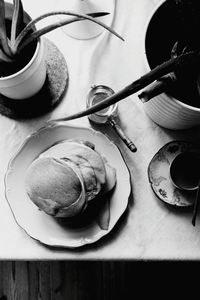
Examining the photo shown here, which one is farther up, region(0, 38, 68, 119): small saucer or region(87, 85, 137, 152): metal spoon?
region(0, 38, 68, 119): small saucer

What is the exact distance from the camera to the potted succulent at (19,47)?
1.88 feet

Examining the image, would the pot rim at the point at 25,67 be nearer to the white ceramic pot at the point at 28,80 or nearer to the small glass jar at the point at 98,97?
the white ceramic pot at the point at 28,80

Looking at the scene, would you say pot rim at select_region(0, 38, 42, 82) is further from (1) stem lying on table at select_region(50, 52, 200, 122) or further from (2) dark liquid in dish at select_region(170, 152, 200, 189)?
(2) dark liquid in dish at select_region(170, 152, 200, 189)

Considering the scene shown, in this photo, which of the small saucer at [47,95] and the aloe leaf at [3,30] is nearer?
the aloe leaf at [3,30]

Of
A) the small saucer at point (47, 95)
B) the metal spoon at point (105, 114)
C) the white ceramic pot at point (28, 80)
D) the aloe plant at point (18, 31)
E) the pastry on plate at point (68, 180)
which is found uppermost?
the aloe plant at point (18, 31)

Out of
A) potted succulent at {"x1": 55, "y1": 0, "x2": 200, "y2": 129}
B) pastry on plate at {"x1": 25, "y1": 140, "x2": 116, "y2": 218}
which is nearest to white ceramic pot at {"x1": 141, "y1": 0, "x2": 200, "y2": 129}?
potted succulent at {"x1": 55, "y1": 0, "x2": 200, "y2": 129}

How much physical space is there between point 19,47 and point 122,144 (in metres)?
0.23

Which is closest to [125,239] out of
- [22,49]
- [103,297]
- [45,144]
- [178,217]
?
[178,217]

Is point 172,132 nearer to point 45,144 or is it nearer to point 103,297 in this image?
point 45,144

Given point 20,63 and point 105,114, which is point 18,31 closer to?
point 20,63

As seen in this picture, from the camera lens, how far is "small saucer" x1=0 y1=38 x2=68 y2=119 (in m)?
0.70

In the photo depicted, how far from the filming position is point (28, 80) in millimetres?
630

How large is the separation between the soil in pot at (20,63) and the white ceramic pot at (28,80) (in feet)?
0.05

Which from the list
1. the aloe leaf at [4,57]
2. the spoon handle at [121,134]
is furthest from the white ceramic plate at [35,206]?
the aloe leaf at [4,57]
